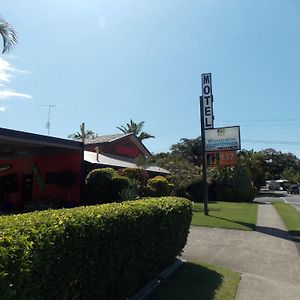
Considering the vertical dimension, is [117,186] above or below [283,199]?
above

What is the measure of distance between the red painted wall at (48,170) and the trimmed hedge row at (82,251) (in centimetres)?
1389

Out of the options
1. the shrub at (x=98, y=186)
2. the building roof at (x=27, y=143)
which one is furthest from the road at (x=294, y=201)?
the building roof at (x=27, y=143)

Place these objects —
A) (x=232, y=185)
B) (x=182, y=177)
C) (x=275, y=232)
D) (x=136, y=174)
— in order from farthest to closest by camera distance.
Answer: (x=232, y=185), (x=182, y=177), (x=136, y=174), (x=275, y=232)

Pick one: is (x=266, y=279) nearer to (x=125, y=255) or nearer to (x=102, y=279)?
(x=125, y=255)

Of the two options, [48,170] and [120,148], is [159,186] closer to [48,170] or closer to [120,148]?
[48,170]

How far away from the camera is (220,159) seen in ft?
96.8

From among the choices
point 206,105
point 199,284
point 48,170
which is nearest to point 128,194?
A: point 48,170

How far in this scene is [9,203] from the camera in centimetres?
2309

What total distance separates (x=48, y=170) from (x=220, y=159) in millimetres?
13487

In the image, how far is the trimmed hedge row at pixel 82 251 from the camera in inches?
133

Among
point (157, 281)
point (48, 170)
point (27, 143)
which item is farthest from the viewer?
point (48, 170)

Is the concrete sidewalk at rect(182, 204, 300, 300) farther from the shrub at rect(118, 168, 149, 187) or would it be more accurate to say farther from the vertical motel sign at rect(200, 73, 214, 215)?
the shrub at rect(118, 168, 149, 187)

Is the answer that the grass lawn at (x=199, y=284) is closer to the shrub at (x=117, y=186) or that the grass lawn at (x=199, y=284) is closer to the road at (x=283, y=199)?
the shrub at (x=117, y=186)

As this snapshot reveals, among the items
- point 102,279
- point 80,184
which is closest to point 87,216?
point 102,279
